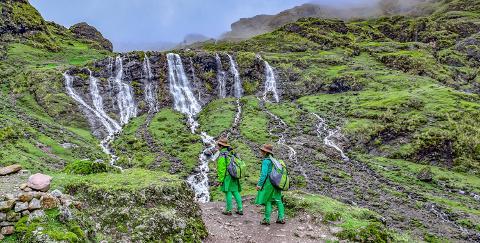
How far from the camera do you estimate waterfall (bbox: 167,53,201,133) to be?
3366 inches

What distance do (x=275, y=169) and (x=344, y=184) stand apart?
3197cm

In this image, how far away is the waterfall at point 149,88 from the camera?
281ft

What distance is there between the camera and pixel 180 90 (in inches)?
3597

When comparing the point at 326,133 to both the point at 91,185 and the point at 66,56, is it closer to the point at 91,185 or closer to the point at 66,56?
the point at 91,185

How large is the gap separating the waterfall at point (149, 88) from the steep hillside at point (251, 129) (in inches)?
10.2

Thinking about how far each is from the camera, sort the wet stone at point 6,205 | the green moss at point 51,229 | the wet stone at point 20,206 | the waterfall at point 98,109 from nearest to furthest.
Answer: the green moss at point 51,229
the wet stone at point 6,205
the wet stone at point 20,206
the waterfall at point 98,109

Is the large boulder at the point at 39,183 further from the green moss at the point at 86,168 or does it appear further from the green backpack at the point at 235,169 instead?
the green backpack at the point at 235,169

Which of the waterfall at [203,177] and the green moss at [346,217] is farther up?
the green moss at [346,217]

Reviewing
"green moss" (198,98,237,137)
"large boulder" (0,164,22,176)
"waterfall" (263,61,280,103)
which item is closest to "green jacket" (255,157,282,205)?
"large boulder" (0,164,22,176)

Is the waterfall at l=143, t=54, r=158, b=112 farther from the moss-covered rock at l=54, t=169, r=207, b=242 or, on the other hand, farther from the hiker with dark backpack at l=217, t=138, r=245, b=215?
the moss-covered rock at l=54, t=169, r=207, b=242

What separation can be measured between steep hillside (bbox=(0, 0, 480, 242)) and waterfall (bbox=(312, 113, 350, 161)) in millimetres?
364

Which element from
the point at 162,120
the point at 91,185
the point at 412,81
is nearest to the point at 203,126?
the point at 162,120

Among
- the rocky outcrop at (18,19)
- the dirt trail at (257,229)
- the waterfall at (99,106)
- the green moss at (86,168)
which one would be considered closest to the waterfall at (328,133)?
the waterfall at (99,106)

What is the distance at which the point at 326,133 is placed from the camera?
7081 centimetres
